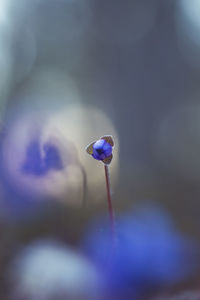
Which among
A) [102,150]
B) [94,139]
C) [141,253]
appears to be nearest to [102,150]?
[102,150]

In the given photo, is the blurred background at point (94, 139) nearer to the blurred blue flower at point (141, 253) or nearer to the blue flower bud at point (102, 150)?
the blurred blue flower at point (141, 253)

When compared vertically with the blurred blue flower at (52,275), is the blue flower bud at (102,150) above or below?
above

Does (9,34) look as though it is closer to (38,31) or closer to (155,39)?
(38,31)

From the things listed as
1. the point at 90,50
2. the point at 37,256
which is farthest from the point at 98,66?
the point at 37,256

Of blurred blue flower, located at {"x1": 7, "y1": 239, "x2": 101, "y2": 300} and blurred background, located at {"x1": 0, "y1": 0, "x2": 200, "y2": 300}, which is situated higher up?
blurred background, located at {"x1": 0, "y1": 0, "x2": 200, "y2": 300}

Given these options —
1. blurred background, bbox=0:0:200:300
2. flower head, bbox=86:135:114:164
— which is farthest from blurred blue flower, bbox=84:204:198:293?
flower head, bbox=86:135:114:164

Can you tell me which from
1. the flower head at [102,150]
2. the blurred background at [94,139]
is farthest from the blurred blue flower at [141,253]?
the flower head at [102,150]

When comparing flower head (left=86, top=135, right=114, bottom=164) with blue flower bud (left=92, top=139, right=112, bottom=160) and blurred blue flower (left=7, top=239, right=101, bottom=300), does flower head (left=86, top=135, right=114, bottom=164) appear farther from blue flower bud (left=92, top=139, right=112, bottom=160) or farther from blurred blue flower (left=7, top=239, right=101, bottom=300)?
blurred blue flower (left=7, top=239, right=101, bottom=300)
